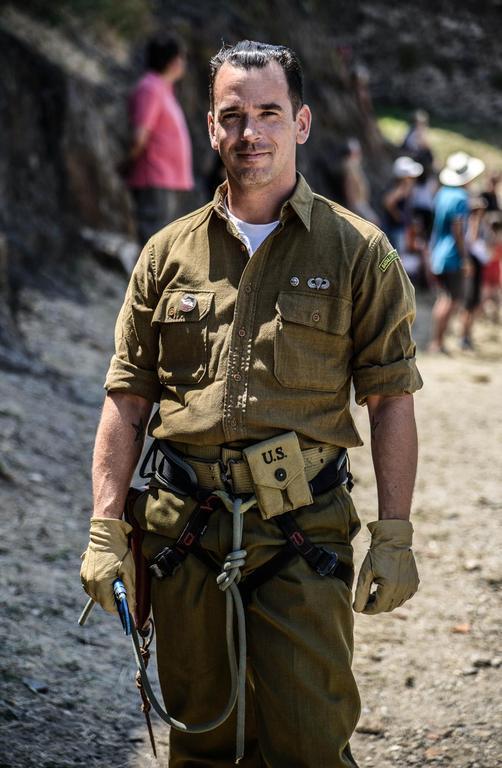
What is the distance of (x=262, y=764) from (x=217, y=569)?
633mm

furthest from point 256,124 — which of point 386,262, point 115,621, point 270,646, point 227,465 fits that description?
point 115,621

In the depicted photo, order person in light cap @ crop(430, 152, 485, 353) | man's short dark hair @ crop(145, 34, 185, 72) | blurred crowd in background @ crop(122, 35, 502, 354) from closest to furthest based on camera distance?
1. man's short dark hair @ crop(145, 34, 185, 72)
2. blurred crowd in background @ crop(122, 35, 502, 354)
3. person in light cap @ crop(430, 152, 485, 353)

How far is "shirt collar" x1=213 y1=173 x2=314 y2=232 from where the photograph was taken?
293cm

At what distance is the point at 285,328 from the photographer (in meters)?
2.88

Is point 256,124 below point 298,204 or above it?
above

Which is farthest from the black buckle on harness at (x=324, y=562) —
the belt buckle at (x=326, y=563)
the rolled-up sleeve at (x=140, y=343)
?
the rolled-up sleeve at (x=140, y=343)

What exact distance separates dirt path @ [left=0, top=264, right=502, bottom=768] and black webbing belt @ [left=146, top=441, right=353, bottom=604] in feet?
3.60

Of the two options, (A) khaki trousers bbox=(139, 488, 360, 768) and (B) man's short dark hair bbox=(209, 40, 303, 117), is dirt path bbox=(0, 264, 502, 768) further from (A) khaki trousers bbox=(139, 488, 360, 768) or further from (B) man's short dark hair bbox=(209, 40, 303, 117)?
(B) man's short dark hair bbox=(209, 40, 303, 117)

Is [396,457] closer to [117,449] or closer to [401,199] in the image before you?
[117,449]

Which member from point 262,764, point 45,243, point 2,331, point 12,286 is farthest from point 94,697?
point 45,243

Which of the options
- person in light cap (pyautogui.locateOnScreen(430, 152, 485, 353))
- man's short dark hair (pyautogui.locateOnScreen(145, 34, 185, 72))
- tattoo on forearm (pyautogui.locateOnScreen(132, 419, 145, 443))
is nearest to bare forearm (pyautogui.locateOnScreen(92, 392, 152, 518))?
tattoo on forearm (pyautogui.locateOnScreen(132, 419, 145, 443))

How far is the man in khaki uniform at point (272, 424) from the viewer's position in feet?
9.29

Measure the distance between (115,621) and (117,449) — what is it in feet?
6.46

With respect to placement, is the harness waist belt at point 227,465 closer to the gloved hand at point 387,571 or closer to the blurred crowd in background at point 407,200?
the gloved hand at point 387,571
